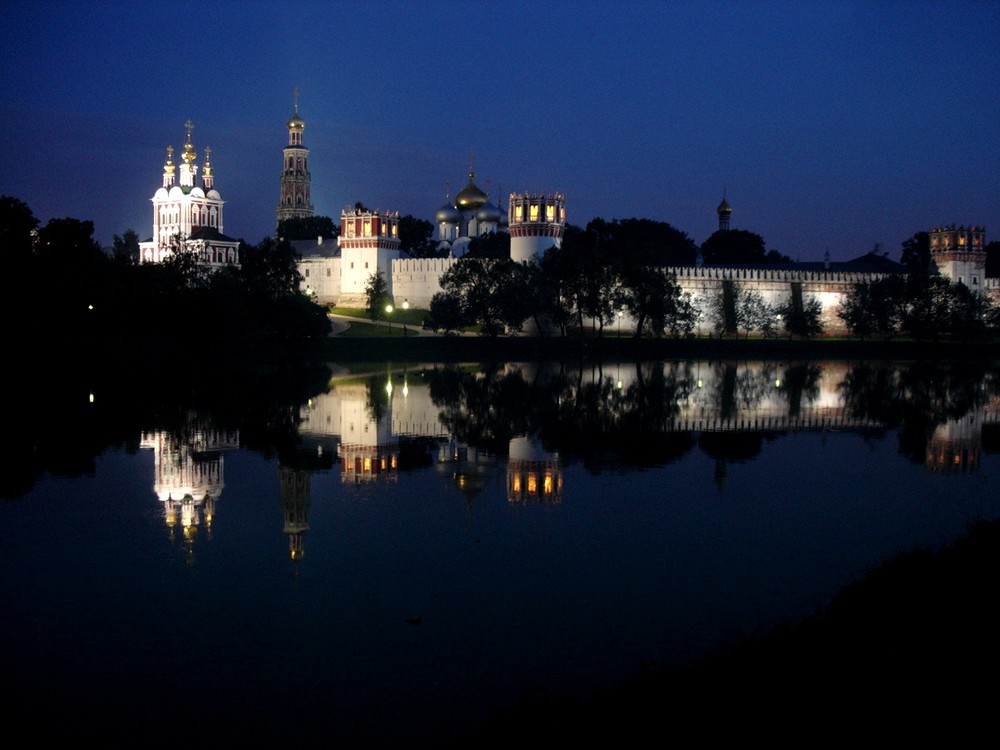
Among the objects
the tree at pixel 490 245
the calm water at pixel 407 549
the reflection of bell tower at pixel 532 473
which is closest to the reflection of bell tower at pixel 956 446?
the calm water at pixel 407 549

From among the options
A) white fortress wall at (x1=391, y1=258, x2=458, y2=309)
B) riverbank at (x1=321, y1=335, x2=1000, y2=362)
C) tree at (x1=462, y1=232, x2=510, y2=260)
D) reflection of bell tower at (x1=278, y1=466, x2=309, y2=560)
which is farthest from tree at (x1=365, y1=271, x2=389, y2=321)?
reflection of bell tower at (x1=278, y1=466, x2=309, y2=560)

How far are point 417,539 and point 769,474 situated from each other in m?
5.77

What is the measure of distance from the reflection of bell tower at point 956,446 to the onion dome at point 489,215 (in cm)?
4816

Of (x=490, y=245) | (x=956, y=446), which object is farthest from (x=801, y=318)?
(x=956, y=446)

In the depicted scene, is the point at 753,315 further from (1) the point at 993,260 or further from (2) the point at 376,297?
(1) the point at 993,260

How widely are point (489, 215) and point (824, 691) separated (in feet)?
205

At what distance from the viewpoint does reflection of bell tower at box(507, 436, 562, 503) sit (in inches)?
469

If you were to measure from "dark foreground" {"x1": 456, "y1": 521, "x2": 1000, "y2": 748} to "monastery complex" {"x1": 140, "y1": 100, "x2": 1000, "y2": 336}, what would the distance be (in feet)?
158

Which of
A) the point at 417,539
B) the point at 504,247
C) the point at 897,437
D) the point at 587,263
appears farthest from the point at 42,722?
the point at 504,247

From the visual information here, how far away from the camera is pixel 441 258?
59312 mm

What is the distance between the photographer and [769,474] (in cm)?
1381

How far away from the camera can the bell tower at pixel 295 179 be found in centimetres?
7988

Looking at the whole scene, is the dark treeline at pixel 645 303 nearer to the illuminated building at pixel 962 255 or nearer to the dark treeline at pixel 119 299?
the illuminated building at pixel 962 255

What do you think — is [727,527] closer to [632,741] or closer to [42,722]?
[632,741]
